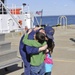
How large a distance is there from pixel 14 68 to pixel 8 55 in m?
1.11

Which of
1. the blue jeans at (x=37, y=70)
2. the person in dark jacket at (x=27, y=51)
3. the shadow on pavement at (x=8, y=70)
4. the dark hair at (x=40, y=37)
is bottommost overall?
the shadow on pavement at (x=8, y=70)

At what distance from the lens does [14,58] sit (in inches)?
323

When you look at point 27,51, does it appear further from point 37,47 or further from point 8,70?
point 8,70

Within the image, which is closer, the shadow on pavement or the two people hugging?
the two people hugging

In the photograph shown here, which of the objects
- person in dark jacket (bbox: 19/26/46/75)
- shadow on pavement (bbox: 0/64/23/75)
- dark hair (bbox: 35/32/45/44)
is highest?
dark hair (bbox: 35/32/45/44)

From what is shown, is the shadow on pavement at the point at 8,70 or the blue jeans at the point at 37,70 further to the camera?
the shadow on pavement at the point at 8,70

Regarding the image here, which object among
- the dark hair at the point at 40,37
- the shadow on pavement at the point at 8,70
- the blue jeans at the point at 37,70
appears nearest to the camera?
the dark hair at the point at 40,37

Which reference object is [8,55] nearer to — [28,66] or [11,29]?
[28,66]

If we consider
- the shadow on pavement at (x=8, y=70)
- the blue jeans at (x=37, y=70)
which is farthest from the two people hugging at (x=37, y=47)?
the shadow on pavement at (x=8, y=70)

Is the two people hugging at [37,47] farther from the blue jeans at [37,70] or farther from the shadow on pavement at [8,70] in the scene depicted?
the shadow on pavement at [8,70]

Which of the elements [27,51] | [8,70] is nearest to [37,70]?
[27,51]

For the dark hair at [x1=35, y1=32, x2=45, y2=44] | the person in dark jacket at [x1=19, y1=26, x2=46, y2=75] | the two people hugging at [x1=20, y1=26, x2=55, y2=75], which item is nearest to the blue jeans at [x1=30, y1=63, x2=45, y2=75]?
the two people hugging at [x1=20, y1=26, x2=55, y2=75]


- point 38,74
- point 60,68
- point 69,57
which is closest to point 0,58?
point 60,68

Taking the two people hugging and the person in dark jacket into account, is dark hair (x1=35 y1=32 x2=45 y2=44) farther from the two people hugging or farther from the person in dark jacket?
the person in dark jacket
